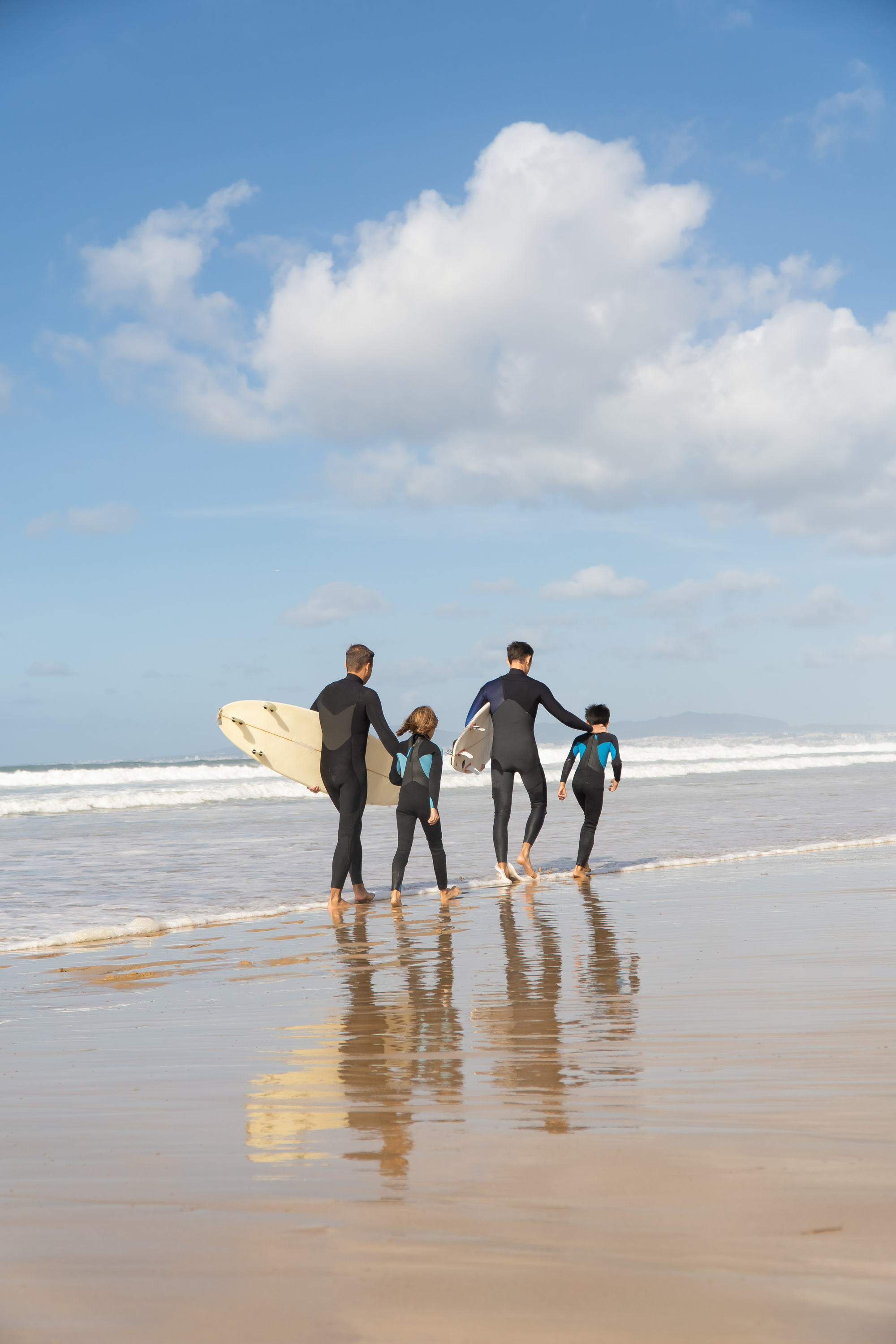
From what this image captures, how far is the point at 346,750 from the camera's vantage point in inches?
334

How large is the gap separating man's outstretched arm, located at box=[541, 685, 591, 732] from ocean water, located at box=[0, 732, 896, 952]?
5.63ft

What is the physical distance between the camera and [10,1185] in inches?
108

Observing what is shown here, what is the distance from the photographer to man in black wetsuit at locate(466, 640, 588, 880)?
31.6 ft

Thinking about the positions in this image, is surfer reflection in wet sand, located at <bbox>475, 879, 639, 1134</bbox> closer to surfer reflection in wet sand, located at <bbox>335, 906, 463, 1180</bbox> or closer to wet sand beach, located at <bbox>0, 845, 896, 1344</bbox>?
wet sand beach, located at <bbox>0, 845, 896, 1344</bbox>

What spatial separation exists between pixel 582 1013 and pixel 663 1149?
1.76 m

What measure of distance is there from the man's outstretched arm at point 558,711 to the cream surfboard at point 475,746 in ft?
2.14

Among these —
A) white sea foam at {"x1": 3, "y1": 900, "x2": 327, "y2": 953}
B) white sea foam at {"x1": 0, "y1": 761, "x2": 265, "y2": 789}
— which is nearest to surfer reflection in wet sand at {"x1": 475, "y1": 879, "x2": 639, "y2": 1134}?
white sea foam at {"x1": 3, "y1": 900, "x2": 327, "y2": 953}

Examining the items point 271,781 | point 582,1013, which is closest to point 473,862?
point 582,1013

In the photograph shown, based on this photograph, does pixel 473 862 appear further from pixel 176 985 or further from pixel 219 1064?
pixel 219 1064

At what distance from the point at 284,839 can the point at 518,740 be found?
20.1 ft

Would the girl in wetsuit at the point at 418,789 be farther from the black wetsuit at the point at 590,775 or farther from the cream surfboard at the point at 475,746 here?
the black wetsuit at the point at 590,775

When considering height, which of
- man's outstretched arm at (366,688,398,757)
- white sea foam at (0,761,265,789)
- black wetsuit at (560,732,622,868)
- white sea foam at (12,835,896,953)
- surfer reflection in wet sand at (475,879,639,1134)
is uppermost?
man's outstretched arm at (366,688,398,757)

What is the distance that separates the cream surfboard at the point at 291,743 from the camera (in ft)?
34.1

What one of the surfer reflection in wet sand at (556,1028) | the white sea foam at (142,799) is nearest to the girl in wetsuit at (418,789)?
the surfer reflection in wet sand at (556,1028)
